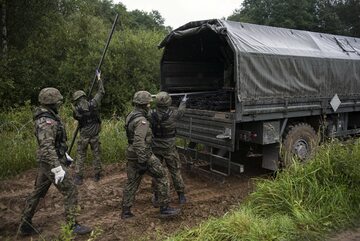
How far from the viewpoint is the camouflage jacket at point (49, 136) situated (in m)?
4.32

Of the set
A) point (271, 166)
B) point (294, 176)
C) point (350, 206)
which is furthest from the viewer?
point (271, 166)

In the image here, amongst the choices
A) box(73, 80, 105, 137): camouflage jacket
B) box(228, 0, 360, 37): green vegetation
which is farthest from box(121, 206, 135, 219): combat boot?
box(228, 0, 360, 37): green vegetation

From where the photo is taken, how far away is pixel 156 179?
5.15 metres

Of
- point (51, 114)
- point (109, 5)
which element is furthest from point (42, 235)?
point (109, 5)

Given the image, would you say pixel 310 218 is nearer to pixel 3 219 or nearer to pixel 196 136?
pixel 196 136

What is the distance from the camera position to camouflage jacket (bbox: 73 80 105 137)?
21.8ft

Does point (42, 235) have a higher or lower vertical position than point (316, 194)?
lower

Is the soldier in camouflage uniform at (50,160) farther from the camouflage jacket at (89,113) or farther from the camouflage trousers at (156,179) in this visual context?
the camouflage jacket at (89,113)

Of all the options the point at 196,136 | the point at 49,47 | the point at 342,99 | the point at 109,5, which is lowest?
the point at 196,136

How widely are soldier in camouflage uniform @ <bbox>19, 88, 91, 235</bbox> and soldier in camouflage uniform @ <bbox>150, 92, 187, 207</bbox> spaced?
4.53 feet

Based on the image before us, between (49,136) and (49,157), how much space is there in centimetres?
25

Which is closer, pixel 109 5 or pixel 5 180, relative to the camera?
pixel 5 180

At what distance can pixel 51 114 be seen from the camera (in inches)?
179

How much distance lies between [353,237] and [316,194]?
717 millimetres
